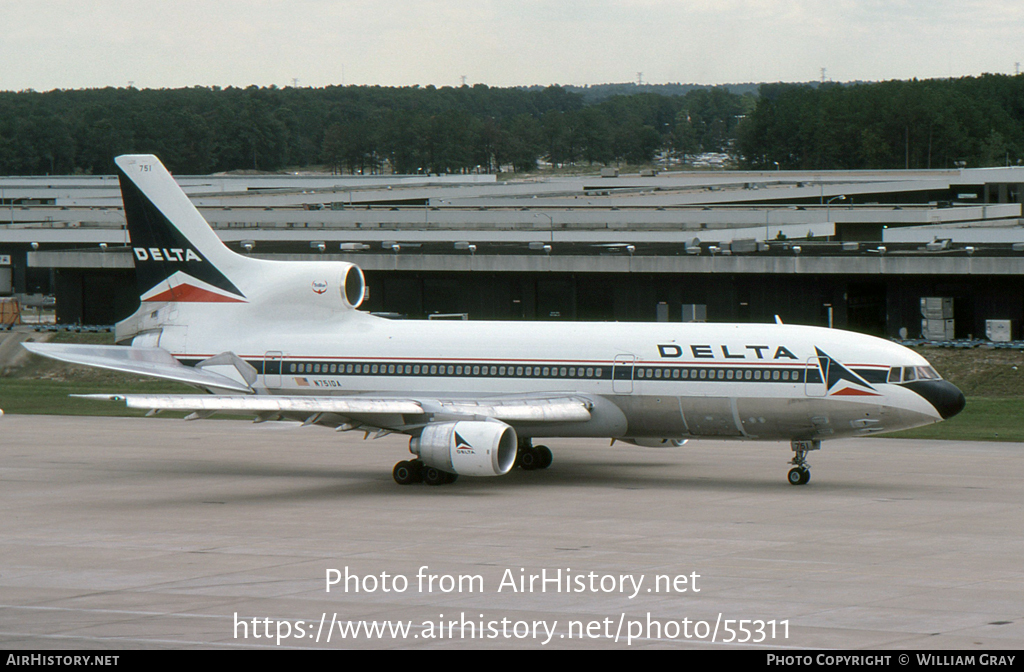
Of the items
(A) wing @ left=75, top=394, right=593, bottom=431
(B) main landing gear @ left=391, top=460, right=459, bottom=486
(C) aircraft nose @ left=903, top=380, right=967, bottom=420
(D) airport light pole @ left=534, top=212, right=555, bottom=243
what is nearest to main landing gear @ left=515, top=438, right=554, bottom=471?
(A) wing @ left=75, top=394, right=593, bottom=431

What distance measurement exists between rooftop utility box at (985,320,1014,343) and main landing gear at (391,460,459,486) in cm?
4158

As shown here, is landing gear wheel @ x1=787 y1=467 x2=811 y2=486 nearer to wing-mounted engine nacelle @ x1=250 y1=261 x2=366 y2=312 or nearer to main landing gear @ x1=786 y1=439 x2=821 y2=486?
main landing gear @ x1=786 y1=439 x2=821 y2=486

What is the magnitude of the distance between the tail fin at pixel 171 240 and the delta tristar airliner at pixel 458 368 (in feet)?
0.15

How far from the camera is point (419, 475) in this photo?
39.0 m

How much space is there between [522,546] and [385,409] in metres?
10.0

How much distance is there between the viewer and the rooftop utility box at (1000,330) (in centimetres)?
7025

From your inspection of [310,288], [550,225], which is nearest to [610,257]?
[550,225]

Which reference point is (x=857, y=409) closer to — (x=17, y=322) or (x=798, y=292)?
(x=798, y=292)

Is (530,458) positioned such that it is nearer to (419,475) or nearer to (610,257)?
(419,475)

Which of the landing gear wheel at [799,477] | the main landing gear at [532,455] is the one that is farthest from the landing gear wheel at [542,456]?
the landing gear wheel at [799,477]

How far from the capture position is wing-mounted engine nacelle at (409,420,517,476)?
36719 millimetres

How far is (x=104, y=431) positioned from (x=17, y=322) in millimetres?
39728

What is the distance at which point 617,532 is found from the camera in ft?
101
